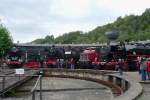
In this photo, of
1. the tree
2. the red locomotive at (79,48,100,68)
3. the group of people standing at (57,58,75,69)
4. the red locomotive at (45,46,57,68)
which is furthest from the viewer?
the tree

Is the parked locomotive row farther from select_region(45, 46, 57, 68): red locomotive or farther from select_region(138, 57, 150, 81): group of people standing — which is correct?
select_region(138, 57, 150, 81): group of people standing

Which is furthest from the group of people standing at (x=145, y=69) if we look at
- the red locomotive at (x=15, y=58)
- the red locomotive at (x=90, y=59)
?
the red locomotive at (x=15, y=58)

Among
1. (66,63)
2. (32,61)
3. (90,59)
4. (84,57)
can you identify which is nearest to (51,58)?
(66,63)

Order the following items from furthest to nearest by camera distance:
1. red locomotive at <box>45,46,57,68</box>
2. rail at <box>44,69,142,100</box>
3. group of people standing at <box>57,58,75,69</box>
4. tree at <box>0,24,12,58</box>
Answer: tree at <box>0,24,12,58</box> → red locomotive at <box>45,46,57,68</box> → group of people standing at <box>57,58,75,69</box> → rail at <box>44,69,142,100</box>

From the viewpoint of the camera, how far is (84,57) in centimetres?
4691

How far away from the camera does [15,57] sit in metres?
55.9

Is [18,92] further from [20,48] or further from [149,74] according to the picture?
[20,48]

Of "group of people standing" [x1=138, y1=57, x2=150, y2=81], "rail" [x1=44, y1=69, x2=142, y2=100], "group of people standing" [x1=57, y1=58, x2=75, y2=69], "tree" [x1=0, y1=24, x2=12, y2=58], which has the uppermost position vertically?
"tree" [x1=0, y1=24, x2=12, y2=58]

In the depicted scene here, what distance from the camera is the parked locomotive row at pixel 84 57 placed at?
3947cm

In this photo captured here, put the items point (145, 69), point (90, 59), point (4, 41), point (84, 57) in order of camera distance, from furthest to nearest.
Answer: point (4, 41), point (84, 57), point (90, 59), point (145, 69)

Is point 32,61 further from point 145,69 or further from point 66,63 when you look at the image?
point 145,69

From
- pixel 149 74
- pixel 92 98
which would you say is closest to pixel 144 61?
pixel 149 74

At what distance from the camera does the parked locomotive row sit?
3947cm

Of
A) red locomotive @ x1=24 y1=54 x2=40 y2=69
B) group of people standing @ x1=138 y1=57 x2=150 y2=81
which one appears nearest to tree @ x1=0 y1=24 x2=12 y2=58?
red locomotive @ x1=24 y1=54 x2=40 y2=69
